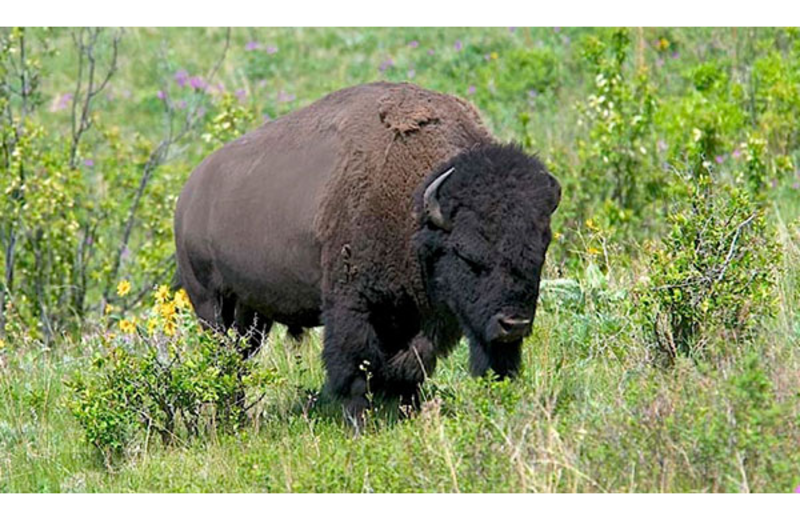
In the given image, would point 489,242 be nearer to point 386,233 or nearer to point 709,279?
point 386,233

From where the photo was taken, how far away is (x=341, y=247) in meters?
7.25

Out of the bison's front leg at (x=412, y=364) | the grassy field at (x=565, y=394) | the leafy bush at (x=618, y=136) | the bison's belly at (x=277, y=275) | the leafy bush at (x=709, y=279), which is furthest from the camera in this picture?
the leafy bush at (x=618, y=136)

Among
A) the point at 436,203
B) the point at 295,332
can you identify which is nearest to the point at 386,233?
the point at 436,203

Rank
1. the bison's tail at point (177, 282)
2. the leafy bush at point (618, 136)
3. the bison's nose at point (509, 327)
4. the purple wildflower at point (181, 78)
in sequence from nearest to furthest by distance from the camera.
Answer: the bison's nose at point (509, 327)
the bison's tail at point (177, 282)
the leafy bush at point (618, 136)
the purple wildflower at point (181, 78)

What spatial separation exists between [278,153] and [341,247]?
1232 millimetres

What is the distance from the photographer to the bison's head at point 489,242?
21.2 ft

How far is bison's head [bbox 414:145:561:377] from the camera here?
648 centimetres

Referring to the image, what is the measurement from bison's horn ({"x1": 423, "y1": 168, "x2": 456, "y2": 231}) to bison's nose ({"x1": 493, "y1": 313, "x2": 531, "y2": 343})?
63 centimetres

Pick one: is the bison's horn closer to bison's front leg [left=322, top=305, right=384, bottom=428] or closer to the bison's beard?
the bison's beard

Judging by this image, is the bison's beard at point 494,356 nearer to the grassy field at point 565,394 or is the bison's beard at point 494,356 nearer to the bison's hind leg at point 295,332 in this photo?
the grassy field at point 565,394

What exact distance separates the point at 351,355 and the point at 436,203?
1.13 meters

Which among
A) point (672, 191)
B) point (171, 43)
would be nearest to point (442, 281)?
point (672, 191)

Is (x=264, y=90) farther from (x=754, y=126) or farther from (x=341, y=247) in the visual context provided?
(x=341, y=247)

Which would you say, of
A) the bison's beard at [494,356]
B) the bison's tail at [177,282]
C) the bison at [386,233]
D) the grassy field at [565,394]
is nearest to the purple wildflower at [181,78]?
the grassy field at [565,394]
